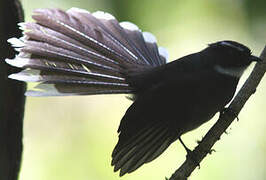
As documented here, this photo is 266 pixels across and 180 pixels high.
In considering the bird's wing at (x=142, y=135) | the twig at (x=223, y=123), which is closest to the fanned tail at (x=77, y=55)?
the bird's wing at (x=142, y=135)

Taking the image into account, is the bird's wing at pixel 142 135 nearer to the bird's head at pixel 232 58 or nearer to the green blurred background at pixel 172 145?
the bird's head at pixel 232 58

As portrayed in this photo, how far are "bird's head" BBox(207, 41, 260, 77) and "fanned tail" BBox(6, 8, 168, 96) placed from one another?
0.57 m

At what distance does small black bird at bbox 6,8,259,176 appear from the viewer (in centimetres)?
323

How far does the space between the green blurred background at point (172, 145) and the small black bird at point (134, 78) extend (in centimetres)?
126

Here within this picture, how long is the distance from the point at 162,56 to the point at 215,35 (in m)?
1.48

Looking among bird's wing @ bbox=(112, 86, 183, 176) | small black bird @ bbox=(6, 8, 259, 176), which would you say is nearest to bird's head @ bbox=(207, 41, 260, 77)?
small black bird @ bbox=(6, 8, 259, 176)

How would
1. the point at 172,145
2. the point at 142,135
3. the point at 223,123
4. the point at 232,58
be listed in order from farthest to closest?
the point at 172,145 → the point at 232,58 → the point at 142,135 → the point at 223,123

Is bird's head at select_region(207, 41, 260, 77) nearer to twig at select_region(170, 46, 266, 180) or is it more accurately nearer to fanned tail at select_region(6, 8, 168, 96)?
twig at select_region(170, 46, 266, 180)

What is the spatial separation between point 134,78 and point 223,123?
0.83 meters

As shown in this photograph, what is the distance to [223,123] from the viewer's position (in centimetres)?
304

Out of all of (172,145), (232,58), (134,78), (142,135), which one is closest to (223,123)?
(142,135)

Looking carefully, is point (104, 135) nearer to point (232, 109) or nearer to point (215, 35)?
point (215, 35)

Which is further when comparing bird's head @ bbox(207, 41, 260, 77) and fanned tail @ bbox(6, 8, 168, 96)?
bird's head @ bbox(207, 41, 260, 77)

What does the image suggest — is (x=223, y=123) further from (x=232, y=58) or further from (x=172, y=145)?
(x=172, y=145)
